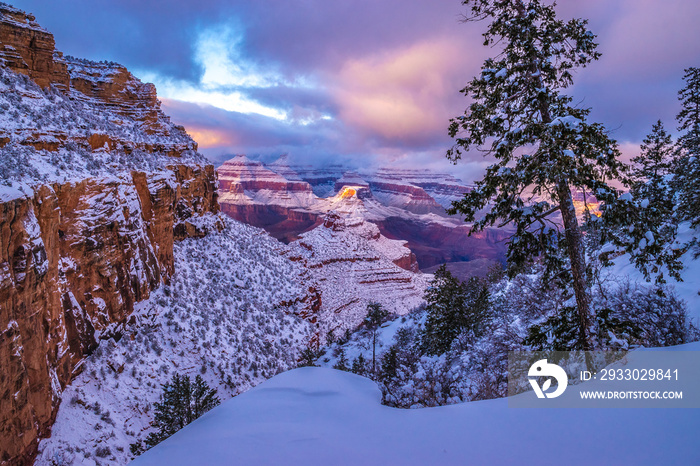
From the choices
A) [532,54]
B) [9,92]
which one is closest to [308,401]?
[532,54]

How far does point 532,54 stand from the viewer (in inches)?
227

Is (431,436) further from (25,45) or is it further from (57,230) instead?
(25,45)

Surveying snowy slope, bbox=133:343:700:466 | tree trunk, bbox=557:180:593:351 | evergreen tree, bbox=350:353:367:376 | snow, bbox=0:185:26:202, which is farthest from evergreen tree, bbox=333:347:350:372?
snow, bbox=0:185:26:202

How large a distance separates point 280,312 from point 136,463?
85.5 feet

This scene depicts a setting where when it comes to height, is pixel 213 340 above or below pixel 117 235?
below

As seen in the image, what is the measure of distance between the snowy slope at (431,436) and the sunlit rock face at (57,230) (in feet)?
27.2

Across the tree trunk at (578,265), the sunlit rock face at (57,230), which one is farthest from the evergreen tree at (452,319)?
the sunlit rock face at (57,230)

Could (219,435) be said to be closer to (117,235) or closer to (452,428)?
(452,428)

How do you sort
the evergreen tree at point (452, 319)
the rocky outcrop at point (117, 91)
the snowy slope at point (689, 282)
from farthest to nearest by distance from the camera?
the rocky outcrop at point (117, 91) → the evergreen tree at point (452, 319) → the snowy slope at point (689, 282)

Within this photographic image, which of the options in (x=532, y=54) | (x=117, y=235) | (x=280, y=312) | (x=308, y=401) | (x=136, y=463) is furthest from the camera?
(x=280, y=312)

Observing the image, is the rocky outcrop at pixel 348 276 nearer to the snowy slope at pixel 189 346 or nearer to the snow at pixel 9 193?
the snowy slope at pixel 189 346

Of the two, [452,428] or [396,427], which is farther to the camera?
[396,427]

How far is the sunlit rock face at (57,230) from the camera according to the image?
8477 millimetres

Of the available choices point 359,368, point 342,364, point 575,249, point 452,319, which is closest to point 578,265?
point 575,249
